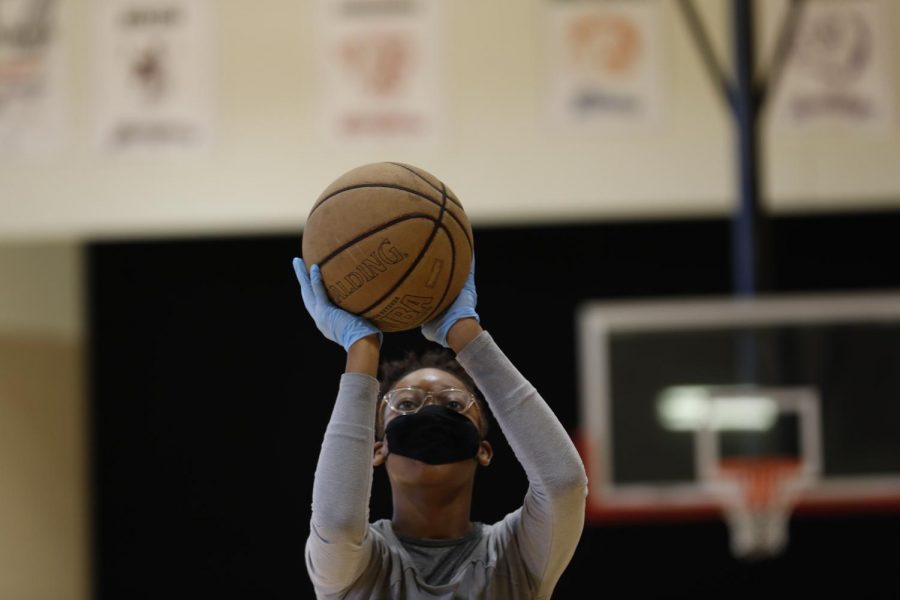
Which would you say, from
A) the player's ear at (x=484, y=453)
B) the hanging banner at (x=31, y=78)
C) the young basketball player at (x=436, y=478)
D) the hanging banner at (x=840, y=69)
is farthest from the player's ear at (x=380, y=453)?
the hanging banner at (x=31, y=78)

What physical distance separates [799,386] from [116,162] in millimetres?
3141

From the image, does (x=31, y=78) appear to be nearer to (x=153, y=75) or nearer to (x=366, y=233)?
(x=153, y=75)

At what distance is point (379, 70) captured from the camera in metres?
6.10

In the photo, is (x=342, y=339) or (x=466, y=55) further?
(x=466, y=55)

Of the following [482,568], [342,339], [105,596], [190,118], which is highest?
[190,118]

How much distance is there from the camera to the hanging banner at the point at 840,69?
598 centimetres

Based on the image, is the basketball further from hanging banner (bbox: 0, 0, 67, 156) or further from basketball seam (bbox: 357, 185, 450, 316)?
hanging banner (bbox: 0, 0, 67, 156)

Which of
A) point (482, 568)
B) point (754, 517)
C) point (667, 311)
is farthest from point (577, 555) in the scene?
point (482, 568)

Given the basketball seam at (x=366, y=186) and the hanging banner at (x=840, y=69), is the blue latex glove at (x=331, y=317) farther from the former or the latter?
the hanging banner at (x=840, y=69)

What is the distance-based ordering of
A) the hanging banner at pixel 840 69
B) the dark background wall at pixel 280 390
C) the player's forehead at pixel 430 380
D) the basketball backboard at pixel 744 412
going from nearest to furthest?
the player's forehead at pixel 430 380 → the basketball backboard at pixel 744 412 → the hanging banner at pixel 840 69 → the dark background wall at pixel 280 390

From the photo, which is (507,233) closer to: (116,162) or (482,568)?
(116,162)

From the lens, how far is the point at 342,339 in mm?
1929

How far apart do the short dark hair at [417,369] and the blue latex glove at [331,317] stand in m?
0.16

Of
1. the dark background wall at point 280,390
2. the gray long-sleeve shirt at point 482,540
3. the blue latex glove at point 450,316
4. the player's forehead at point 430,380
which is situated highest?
the blue latex glove at point 450,316
